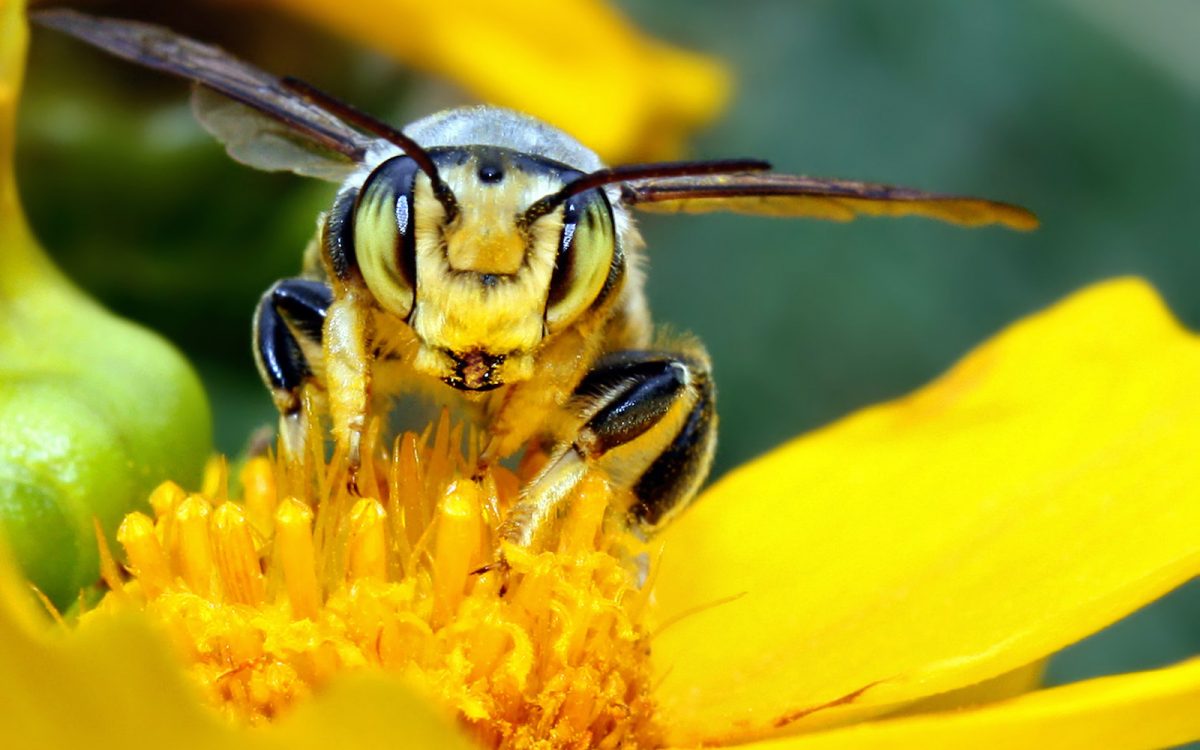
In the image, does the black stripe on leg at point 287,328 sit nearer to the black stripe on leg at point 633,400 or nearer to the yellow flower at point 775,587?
the yellow flower at point 775,587

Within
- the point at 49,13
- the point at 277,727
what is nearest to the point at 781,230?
the point at 49,13

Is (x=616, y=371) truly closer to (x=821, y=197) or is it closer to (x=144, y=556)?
(x=821, y=197)

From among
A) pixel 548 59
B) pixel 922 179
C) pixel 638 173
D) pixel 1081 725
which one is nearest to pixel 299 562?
pixel 638 173

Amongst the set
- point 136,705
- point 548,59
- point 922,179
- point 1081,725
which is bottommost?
point 136,705

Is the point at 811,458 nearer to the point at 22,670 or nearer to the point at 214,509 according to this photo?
the point at 214,509

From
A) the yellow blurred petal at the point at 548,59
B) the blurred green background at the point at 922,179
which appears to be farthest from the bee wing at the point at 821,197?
the blurred green background at the point at 922,179
